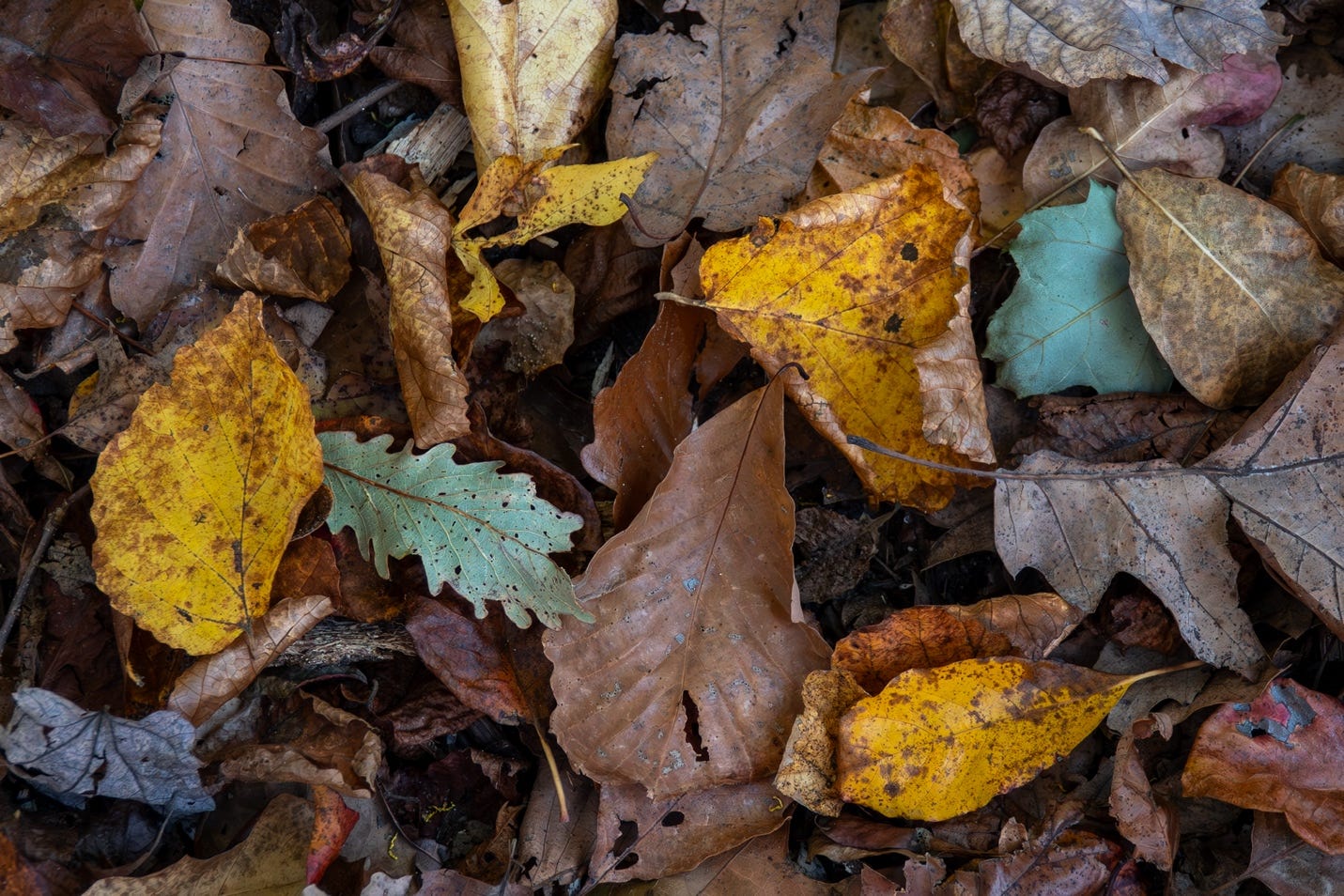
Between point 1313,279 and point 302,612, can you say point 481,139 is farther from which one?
point 1313,279

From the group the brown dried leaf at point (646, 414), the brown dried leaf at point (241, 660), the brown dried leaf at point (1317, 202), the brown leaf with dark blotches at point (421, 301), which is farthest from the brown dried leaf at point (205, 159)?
the brown dried leaf at point (1317, 202)

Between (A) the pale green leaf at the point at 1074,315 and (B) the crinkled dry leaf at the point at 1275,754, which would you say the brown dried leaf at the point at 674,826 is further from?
(A) the pale green leaf at the point at 1074,315

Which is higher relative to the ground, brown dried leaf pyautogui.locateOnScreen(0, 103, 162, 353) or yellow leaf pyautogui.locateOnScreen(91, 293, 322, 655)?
brown dried leaf pyautogui.locateOnScreen(0, 103, 162, 353)

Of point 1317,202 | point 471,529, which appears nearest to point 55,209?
point 471,529

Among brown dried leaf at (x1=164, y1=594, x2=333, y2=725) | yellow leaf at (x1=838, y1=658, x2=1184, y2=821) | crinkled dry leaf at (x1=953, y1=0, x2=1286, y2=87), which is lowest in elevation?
yellow leaf at (x1=838, y1=658, x2=1184, y2=821)

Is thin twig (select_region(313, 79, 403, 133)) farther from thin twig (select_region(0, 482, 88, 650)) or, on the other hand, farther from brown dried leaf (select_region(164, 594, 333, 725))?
brown dried leaf (select_region(164, 594, 333, 725))

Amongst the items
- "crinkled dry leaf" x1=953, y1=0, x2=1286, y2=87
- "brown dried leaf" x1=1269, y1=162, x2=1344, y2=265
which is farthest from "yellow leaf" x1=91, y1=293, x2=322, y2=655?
"brown dried leaf" x1=1269, y1=162, x2=1344, y2=265
